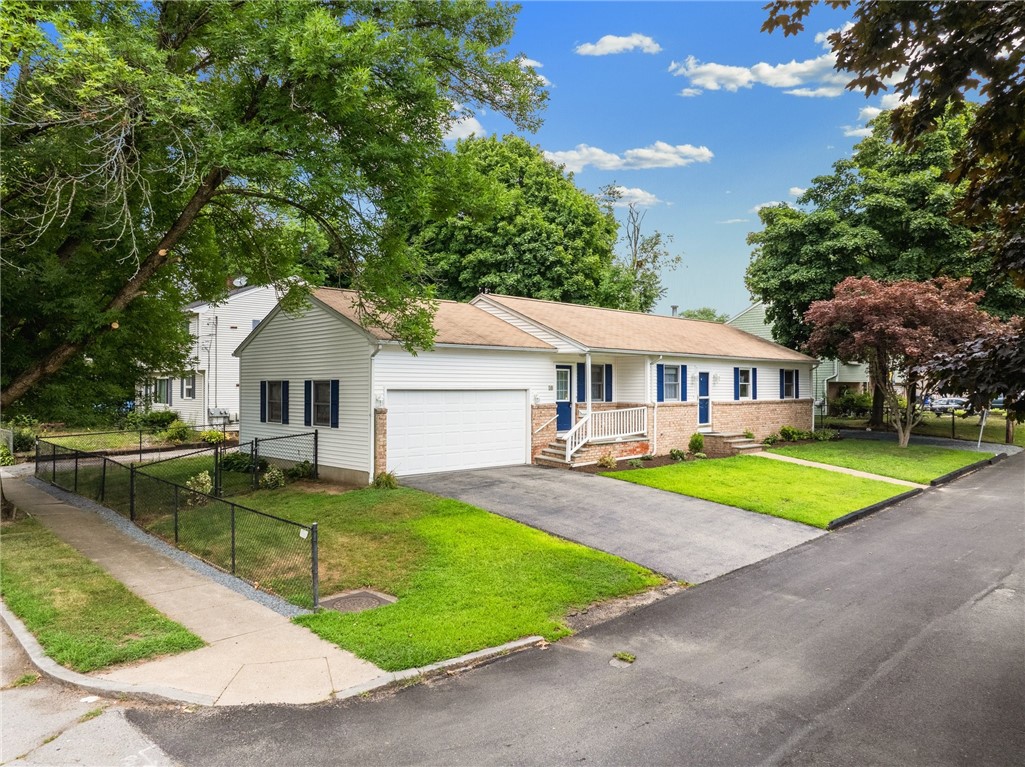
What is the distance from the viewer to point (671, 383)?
20.5 m

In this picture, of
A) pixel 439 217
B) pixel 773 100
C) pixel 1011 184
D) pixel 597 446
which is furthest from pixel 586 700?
pixel 773 100

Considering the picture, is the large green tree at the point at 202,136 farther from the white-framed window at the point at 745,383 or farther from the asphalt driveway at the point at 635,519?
the white-framed window at the point at 745,383

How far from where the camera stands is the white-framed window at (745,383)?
2287cm

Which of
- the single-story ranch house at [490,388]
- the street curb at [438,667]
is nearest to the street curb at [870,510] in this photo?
the single-story ranch house at [490,388]

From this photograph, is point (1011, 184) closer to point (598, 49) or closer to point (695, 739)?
point (695, 739)

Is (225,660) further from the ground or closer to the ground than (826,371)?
closer to the ground

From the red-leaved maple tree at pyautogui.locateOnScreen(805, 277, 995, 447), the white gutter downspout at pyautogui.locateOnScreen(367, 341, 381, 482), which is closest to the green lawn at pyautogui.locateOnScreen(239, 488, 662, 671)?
the white gutter downspout at pyautogui.locateOnScreen(367, 341, 381, 482)

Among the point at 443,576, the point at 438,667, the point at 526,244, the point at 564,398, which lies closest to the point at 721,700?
the point at 438,667

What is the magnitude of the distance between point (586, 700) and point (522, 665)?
34.5 inches

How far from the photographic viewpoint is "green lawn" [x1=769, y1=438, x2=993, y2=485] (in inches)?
655

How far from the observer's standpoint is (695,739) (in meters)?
4.49

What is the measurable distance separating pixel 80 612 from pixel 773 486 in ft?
43.8

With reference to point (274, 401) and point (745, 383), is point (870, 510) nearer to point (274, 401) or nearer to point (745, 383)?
point (745, 383)

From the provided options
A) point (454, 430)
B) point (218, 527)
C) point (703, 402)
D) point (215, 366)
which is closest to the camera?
point (218, 527)
